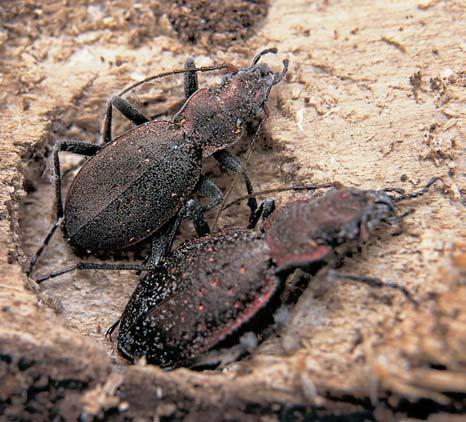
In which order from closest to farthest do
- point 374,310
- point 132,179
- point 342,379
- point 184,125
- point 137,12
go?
point 342,379 → point 374,310 → point 132,179 → point 184,125 → point 137,12

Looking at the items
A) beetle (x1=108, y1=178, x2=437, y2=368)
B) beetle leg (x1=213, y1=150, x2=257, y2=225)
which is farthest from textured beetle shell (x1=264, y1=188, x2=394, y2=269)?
beetle leg (x1=213, y1=150, x2=257, y2=225)

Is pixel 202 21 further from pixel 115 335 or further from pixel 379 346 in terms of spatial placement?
pixel 379 346

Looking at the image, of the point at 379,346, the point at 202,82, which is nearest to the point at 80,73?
the point at 202,82

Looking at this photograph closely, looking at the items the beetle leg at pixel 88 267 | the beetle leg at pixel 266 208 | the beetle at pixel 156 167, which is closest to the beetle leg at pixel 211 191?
the beetle at pixel 156 167

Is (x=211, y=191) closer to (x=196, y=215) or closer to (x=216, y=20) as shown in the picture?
(x=196, y=215)

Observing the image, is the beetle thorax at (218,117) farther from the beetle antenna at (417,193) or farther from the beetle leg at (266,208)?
the beetle antenna at (417,193)

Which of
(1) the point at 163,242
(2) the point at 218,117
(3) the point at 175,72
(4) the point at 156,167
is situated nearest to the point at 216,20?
(3) the point at 175,72

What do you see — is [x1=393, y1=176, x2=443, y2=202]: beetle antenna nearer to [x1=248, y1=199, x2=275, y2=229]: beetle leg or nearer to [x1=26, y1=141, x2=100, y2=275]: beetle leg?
[x1=248, y1=199, x2=275, y2=229]: beetle leg
